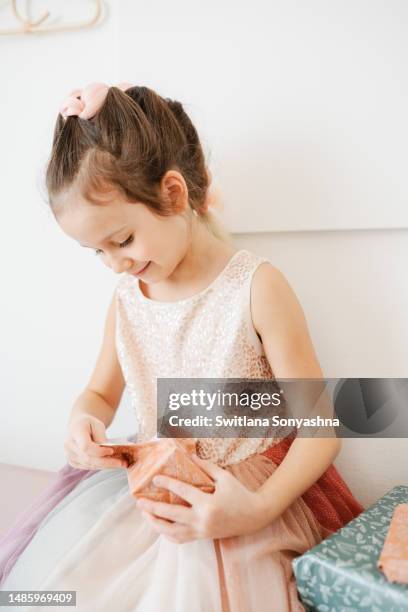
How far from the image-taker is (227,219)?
87cm

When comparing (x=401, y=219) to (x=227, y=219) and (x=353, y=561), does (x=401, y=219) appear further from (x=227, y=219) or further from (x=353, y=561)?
(x=353, y=561)

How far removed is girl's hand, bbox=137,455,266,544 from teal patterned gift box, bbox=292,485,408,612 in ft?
0.24

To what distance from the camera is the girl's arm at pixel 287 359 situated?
2.21ft

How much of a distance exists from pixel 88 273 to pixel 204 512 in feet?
1.74

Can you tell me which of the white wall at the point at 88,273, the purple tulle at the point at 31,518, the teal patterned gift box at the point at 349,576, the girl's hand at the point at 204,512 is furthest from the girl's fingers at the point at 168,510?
the white wall at the point at 88,273

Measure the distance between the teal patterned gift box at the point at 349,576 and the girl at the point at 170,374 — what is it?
0.04 metres

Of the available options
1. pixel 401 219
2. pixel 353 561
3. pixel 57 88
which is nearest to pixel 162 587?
pixel 353 561

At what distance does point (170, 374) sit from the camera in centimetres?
81

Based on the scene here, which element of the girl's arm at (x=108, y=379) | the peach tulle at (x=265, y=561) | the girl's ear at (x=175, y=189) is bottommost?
the peach tulle at (x=265, y=561)

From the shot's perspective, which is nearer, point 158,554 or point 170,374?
point 158,554

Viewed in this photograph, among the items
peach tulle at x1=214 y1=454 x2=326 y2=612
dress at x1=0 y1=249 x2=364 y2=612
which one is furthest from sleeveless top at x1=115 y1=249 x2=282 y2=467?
peach tulle at x1=214 y1=454 x2=326 y2=612

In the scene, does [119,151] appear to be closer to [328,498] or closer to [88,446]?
[88,446]

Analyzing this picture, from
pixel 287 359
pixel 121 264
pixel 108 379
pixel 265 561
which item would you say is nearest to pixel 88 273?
pixel 108 379

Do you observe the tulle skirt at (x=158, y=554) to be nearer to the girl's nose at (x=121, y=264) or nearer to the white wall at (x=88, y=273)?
the white wall at (x=88, y=273)
